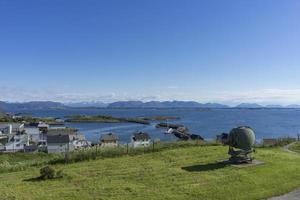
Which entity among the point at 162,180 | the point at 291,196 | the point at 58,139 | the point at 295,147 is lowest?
the point at 58,139

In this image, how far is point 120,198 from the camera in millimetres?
14000

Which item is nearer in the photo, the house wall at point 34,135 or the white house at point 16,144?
the white house at point 16,144

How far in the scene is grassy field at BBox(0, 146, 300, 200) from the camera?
47.9 ft

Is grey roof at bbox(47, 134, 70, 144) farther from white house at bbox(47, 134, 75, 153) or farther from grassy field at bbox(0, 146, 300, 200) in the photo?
grassy field at bbox(0, 146, 300, 200)

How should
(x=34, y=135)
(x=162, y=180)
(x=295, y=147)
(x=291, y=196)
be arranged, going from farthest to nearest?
(x=34, y=135) < (x=295, y=147) < (x=162, y=180) < (x=291, y=196)

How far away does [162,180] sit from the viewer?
55.7 feet

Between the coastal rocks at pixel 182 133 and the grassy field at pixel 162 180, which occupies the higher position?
the grassy field at pixel 162 180

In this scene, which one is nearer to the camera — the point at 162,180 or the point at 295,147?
the point at 162,180

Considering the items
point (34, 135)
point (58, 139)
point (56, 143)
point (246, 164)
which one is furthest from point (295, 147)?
point (34, 135)

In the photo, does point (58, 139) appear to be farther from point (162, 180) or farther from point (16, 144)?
point (162, 180)

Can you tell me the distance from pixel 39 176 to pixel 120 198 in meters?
6.65

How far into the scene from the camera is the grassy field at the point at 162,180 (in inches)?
574

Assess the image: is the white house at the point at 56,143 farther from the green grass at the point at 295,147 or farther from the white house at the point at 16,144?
the green grass at the point at 295,147

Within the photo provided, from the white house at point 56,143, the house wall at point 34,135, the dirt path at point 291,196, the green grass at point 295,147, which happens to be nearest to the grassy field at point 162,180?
the dirt path at point 291,196
